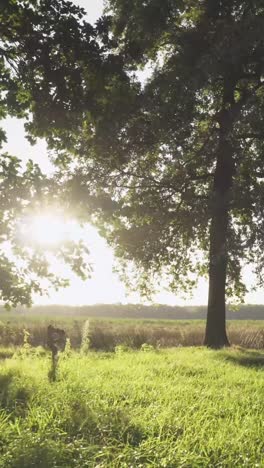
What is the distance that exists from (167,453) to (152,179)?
15.4m

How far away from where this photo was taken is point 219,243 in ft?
60.4

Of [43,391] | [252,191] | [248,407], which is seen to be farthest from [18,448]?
[252,191]

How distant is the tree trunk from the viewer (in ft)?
60.1

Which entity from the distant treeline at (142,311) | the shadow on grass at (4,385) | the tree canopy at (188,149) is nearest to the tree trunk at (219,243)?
the tree canopy at (188,149)

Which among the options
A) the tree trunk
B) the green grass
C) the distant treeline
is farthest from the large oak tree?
the distant treeline

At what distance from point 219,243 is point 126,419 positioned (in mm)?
12839

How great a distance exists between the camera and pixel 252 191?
58.2 ft

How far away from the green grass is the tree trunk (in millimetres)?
9231

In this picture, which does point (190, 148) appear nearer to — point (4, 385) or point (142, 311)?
point (4, 385)

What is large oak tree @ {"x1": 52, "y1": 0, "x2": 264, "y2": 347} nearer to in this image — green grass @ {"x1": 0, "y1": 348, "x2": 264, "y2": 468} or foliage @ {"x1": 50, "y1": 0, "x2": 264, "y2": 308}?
foliage @ {"x1": 50, "y1": 0, "x2": 264, "y2": 308}

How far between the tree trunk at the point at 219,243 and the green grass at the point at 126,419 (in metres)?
9.23

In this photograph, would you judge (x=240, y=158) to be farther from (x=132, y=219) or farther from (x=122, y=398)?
(x=122, y=398)

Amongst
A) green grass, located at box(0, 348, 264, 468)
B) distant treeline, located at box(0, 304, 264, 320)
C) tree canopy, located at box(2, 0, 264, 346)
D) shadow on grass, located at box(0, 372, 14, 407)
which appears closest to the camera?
green grass, located at box(0, 348, 264, 468)

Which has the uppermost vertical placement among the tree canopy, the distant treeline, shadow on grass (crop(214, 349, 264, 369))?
the tree canopy
